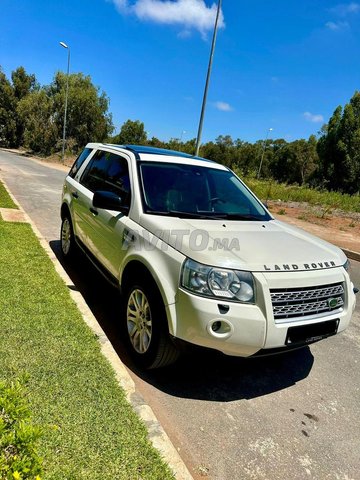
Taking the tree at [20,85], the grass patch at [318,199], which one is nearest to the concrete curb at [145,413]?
Result: the grass patch at [318,199]

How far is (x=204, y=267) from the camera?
269 cm

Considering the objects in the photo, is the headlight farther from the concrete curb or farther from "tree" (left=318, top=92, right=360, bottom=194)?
"tree" (left=318, top=92, right=360, bottom=194)

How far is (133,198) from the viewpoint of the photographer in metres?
3.65

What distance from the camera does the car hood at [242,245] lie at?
2.75 m

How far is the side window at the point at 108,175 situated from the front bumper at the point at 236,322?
59.0 inches


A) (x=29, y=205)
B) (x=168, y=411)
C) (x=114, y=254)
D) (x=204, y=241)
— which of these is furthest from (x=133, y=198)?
(x=29, y=205)

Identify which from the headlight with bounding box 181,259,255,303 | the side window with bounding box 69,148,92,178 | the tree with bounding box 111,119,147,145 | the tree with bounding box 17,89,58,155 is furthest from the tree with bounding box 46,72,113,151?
the headlight with bounding box 181,259,255,303

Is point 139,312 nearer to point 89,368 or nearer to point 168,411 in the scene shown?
point 89,368

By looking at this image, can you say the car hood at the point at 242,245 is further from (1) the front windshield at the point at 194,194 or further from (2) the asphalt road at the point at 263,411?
(2) the asphalt road at the point at 263,411

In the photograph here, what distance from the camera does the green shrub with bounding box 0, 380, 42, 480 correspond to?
1.46m

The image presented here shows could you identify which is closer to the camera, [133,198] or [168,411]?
[168,411]

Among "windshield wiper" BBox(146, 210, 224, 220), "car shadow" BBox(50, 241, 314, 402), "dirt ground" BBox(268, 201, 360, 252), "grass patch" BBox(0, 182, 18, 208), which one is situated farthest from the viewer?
"dirt ground" BBox(268, 201, 360, 252)

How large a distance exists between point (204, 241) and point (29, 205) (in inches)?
352

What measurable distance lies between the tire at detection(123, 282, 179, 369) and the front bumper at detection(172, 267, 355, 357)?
0.22 m
